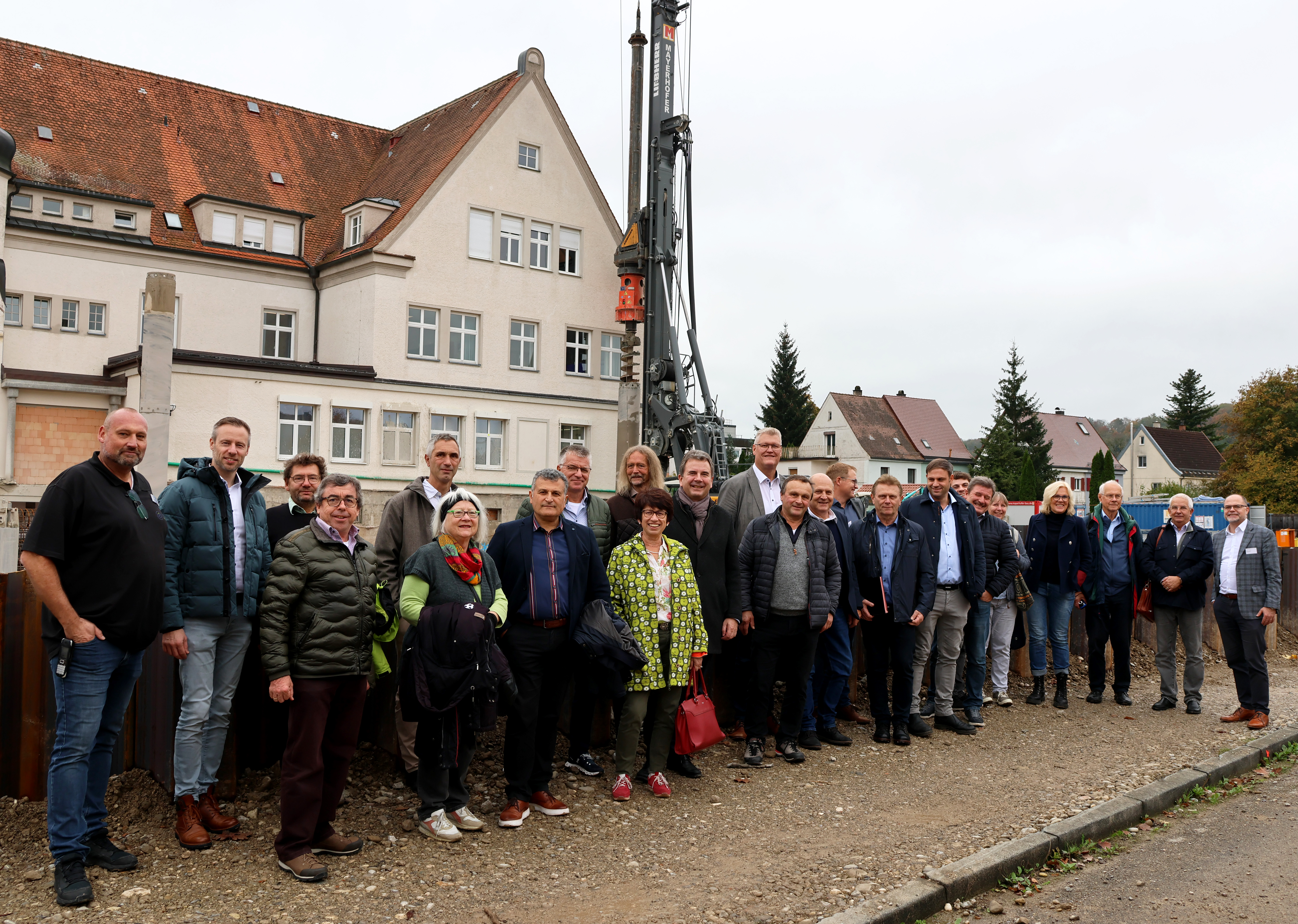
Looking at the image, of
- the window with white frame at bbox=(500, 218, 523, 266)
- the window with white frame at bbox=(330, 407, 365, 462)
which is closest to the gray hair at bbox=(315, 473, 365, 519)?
the window with white frame at bbox=(330, 407, 365, 462)

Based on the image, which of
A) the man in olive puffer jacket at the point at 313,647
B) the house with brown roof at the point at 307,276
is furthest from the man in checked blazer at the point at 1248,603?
the house with brown roof at the point at 307,276

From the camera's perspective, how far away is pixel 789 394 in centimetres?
6825

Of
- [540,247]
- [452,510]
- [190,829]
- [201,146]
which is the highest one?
[201,146]

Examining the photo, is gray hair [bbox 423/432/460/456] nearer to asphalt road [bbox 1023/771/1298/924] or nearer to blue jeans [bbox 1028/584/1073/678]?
asphalt road [bbox 1023/771/1298/924]

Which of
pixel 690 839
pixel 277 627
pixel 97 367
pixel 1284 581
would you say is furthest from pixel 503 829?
pixel 97 367

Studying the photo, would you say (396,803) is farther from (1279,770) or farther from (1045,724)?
(1279,770)

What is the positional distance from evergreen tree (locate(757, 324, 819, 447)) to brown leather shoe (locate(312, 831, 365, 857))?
63.4 m

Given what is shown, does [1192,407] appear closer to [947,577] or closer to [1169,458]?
[1169,458]

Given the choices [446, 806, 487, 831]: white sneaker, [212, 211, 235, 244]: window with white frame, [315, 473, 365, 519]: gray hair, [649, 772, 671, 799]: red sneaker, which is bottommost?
[649, 772, 671, 799]: red sneaker

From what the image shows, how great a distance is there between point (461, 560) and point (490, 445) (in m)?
28.2

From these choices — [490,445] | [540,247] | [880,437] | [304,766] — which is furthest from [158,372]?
[880,437]

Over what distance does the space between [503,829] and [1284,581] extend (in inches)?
578

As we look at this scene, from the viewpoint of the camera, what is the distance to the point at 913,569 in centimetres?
812

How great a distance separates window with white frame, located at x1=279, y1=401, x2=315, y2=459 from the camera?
28531 mm
